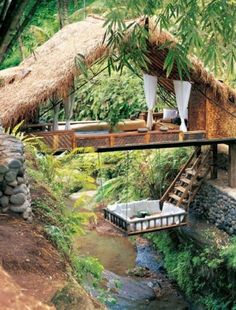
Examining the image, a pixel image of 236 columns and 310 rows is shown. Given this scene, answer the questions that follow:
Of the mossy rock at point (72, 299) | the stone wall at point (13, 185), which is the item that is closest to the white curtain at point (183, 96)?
the stone wall at point (13, 185)

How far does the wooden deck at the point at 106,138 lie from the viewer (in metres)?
8.54

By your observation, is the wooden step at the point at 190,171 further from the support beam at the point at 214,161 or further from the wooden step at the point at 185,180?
the support beam at the point at 214,161

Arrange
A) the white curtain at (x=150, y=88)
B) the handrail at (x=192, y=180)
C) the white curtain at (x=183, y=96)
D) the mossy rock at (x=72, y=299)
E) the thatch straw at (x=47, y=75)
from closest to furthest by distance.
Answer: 1. the mossy rock at (x=72, y=299)
2. the thatch straw at (x=47, y=75)
3. the white curtain at (x=183, y=96)
4. the white curtain at (x=150, y=88)
5. the handrail at (x=192, y=180)

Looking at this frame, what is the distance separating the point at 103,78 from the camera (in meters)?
15.9

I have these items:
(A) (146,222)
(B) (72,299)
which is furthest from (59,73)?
(B) (72,299)

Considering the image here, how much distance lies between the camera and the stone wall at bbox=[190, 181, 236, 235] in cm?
982

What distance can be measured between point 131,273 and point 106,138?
124 inches

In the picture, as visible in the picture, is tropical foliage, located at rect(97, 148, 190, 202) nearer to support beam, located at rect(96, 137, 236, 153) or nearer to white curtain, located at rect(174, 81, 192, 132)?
support beam, located at rect(96, 137, 236, 153)

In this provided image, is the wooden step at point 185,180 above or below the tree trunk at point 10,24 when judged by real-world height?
below

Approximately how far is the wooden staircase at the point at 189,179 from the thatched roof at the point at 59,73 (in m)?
1.69

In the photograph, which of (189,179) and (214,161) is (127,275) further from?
(214,161)

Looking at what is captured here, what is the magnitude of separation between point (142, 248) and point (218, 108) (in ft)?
13.2

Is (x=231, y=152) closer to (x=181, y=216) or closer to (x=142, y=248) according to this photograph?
(x=181, y=216)

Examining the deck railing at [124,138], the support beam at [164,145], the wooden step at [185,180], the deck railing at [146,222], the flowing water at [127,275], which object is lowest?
the flowing water at [127,275]
